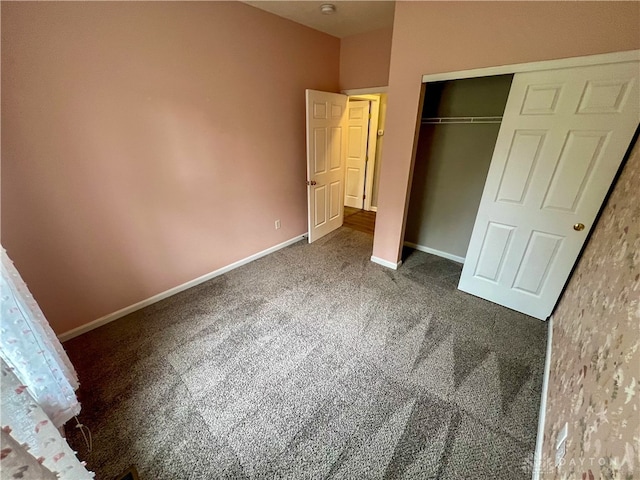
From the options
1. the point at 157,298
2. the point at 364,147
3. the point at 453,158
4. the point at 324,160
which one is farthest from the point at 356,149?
the point at 157,298

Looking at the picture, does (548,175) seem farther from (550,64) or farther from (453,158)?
(453,158)

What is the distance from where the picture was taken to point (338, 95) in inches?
130

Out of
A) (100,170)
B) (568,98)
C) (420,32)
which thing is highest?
(420,32)

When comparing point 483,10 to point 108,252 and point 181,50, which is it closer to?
point 181,50

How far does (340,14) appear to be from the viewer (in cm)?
254

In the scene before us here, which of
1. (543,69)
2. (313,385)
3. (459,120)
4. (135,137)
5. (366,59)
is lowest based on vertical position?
(313,385)

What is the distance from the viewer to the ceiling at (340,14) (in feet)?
7.59

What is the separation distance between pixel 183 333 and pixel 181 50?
7.44 ft

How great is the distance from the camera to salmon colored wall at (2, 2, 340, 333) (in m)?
1.56

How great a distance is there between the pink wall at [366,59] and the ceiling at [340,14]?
0.09 meters

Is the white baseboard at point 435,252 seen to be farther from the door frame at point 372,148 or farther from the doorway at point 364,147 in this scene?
the doorway at point 364,147

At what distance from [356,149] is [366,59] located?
1746 mm

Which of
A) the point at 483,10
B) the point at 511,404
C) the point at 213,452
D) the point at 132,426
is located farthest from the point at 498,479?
the point at 483,10

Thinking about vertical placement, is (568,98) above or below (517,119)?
above
